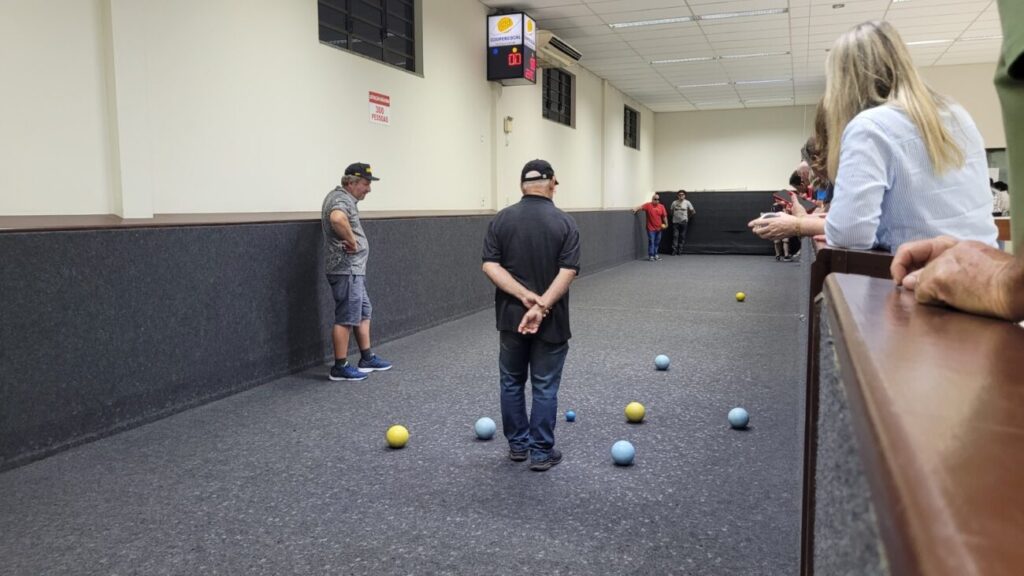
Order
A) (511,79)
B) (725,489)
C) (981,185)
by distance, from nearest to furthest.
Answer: (981,185)
(725,489)
(511,79)

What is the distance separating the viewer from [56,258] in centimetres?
390

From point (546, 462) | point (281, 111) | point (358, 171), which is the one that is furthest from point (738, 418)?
point (281, 111)

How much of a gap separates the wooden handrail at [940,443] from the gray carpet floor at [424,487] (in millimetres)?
2203

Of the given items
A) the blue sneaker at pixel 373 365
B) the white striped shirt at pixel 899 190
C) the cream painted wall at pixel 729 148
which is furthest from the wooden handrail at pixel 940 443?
the cream painted wall at pixel 729 148

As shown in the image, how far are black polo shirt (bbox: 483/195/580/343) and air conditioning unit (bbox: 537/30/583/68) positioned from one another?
7085mm

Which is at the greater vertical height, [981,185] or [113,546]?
[981,185]

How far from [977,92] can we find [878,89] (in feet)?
47.3

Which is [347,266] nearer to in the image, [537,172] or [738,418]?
[537,172]

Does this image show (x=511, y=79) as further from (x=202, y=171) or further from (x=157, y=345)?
(x=157, y=345)

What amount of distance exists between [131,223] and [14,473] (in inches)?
59.2

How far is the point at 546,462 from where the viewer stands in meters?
3.59

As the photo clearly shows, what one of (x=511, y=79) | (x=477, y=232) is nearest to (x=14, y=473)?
(x=477, y=232)

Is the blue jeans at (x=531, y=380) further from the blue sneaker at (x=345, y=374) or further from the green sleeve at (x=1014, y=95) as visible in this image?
the green sleeve at (x=1014, y=95)

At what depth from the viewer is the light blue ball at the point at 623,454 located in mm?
3574
